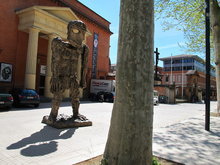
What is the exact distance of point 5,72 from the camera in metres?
→ 16.0

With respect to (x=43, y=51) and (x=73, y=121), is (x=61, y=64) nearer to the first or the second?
(x=73, y=121)

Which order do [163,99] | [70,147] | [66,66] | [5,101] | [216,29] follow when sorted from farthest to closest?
[163,99] → [216,29] → [5,101] → [66,66] → [70,147]

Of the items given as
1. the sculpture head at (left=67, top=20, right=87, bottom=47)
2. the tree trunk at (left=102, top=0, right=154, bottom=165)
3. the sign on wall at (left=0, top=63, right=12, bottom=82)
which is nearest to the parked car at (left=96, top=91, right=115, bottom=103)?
the sign on wall at (left=0, top=63, right=12, bottom=82)

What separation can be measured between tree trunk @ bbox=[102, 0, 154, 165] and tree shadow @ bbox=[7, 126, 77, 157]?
6.01 feet

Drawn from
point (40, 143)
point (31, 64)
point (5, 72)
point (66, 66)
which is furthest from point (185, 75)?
point (40, 143)

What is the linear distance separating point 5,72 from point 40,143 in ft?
46.6

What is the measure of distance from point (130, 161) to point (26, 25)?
17.3m

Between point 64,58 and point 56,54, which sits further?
point 64,58

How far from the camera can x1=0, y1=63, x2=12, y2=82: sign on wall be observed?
15.7 m

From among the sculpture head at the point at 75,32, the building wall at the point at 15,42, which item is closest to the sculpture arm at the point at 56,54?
the sculpture head at the point at 75,32

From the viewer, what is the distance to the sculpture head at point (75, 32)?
6.38 meters

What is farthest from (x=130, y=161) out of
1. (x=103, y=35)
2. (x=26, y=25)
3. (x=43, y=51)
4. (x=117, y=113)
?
(x=103, y=35)

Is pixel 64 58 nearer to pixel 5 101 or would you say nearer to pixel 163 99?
pixel 5 101

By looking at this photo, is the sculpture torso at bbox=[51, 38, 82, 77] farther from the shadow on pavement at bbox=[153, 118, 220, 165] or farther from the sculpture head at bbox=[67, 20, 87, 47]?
the shadow on pavement at bbox=[153, 118, 220, 165]
